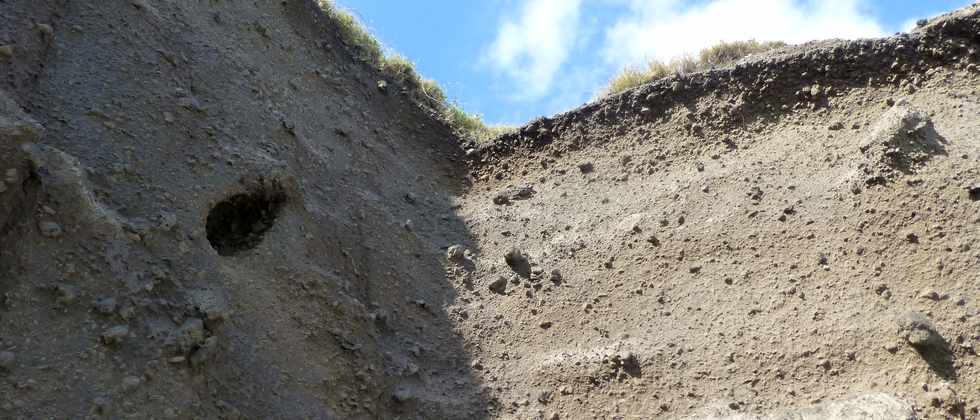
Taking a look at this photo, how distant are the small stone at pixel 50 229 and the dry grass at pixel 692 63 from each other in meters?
5.51

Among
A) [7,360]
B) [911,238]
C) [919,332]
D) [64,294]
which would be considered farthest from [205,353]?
[911,238]

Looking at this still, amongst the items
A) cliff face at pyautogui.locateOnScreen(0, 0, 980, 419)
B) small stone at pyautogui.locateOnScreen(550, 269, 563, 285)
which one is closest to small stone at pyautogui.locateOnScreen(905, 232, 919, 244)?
cliff face at pyautogui.locateOnScreen(0, 0, 980, 419)

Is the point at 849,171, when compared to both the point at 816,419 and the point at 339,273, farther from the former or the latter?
the point at 339,273

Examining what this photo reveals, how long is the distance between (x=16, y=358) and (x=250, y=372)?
1.26 metres

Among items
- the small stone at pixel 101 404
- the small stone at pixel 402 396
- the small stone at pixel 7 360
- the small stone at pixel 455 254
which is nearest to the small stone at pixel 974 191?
the small stone at pixel 455 254

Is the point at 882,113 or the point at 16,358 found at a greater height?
the point at 882,113

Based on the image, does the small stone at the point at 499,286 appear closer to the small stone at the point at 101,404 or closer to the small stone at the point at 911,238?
the small stone at the point at 911,238

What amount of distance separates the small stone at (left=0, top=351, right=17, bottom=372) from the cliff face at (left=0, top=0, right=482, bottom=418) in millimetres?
13

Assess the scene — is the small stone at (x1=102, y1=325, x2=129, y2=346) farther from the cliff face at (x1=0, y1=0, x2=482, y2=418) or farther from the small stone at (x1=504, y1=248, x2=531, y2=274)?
the small stone at (x1=504, y1=248, x2=531, y2=274)

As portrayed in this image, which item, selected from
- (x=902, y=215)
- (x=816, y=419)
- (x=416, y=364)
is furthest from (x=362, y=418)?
(x=902, y=215)

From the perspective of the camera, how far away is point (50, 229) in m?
4.40

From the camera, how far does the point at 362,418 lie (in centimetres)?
529

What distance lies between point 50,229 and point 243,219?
1.60m

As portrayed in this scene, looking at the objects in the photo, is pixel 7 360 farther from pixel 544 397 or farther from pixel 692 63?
pixel 692 63
